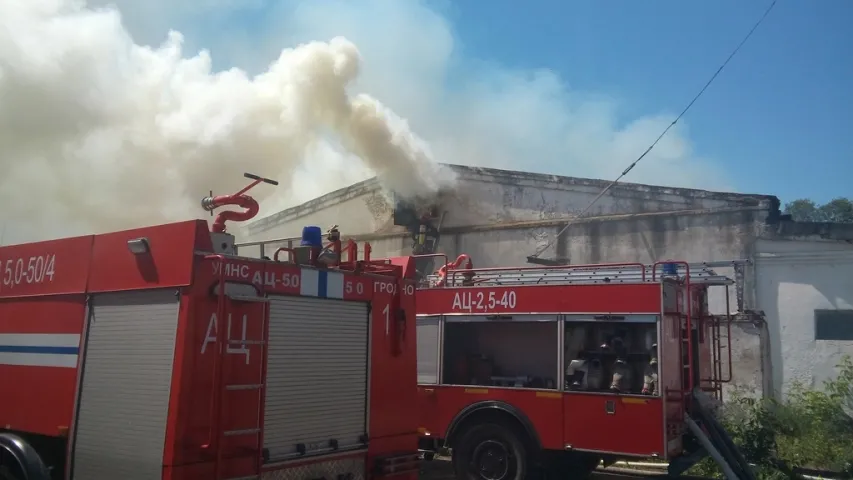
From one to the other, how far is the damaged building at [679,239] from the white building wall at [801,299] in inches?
0.6

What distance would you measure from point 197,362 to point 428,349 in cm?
523

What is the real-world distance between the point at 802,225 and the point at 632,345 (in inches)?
201

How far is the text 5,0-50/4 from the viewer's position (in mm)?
5738

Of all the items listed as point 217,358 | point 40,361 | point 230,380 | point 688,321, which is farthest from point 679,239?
point 40,361

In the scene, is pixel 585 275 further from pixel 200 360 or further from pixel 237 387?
pixel 200 360

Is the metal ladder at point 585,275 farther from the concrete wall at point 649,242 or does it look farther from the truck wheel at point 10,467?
the truck wheel at point 10,467

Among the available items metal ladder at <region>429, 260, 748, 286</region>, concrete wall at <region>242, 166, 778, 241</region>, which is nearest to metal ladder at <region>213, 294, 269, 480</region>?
metal ladder at <region>429, 260, 748, 286</region>

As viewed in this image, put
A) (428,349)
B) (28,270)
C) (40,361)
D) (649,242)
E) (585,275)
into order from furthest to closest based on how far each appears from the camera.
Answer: (649,242) → (428,349) → (585,275) → (28,270) → (40,361)

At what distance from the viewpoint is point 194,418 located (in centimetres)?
452

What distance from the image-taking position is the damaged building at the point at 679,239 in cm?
1138

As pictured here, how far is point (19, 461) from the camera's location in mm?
5117

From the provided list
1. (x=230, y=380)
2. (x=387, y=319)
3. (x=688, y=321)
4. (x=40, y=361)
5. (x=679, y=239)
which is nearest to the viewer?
(x=230, y=380)

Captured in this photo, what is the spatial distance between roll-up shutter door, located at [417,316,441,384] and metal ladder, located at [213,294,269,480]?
15.5 feet

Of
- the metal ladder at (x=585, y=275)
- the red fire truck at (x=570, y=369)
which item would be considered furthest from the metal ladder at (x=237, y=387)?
the metal ladder at (x=585, y=275)
